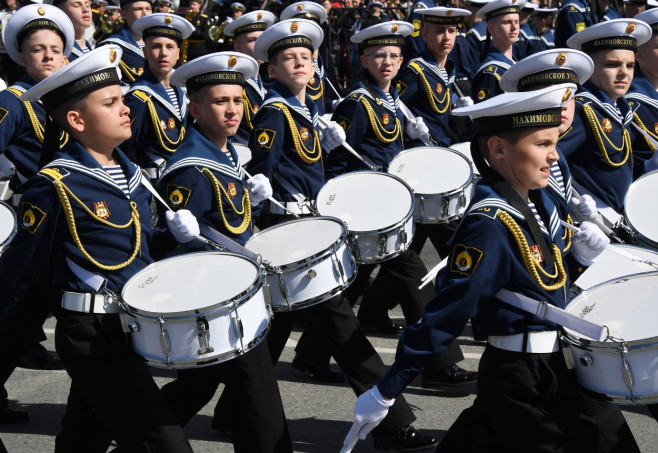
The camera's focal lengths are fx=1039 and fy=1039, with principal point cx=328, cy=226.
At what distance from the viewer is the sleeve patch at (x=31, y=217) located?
3846 millimetres

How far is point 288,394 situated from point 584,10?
6.49 m

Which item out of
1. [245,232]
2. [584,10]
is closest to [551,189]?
[245,232]

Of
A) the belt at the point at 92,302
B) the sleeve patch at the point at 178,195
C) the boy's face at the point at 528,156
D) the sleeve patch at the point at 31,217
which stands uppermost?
the boy's face at the point at 528,156

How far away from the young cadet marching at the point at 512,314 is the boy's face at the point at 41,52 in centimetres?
322

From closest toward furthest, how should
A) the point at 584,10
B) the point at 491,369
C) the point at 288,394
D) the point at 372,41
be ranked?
the point at 491,369 < the point at 288,394 < the point at 372,41 < the point at 584,10

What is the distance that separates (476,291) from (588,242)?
79cm

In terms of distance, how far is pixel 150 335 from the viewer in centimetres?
374

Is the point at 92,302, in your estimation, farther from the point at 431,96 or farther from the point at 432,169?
the point at 431,96

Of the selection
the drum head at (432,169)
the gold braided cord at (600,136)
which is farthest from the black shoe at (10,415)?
the gold braided cord at (600,136)

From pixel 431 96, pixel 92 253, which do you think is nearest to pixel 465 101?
pixel 431 96

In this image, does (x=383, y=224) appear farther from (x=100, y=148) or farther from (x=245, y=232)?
(x=100, y=148)

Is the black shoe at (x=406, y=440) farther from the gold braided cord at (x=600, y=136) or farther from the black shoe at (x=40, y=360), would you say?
the black shoe at (x=40, y=360)

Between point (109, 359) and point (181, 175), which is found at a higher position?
point (181, 175)

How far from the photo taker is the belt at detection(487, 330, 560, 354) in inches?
138
